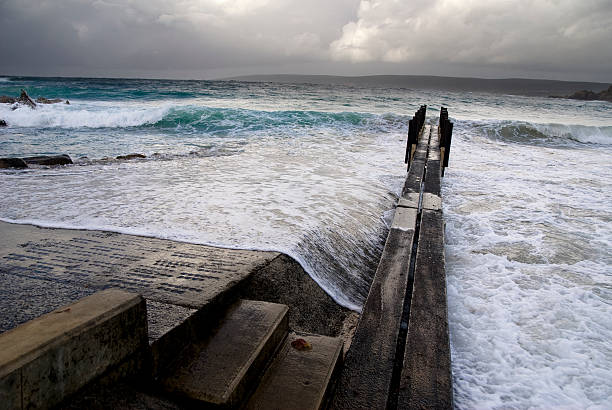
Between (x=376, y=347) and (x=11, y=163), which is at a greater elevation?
(x=11, y=163)

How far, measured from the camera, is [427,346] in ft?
6.25

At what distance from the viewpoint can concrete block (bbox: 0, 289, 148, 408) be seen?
3.26ft

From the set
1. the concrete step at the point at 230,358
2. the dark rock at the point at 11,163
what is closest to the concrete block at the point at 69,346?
the concrete step at the point at 230,358

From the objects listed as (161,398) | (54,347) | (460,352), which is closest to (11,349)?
(54,347)

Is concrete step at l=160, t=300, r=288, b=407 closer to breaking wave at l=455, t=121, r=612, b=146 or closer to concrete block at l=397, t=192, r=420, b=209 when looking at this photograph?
concrete block at l=397, t=192, r=420, b=209

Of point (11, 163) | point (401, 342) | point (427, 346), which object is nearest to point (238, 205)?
point (401, 342)

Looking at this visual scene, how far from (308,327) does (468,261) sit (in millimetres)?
2040

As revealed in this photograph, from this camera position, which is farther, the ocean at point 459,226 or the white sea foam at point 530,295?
the ocean at point 459,226

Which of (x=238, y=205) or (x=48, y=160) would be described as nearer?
(x=238, y=205)

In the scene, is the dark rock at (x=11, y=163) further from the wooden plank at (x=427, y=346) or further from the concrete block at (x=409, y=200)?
the wooden plank at (x=427, y=346)

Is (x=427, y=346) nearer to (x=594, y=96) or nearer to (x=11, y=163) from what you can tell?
(x=11, y=163)

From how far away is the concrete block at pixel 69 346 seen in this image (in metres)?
0.99

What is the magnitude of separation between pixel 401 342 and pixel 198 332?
1.23 metres

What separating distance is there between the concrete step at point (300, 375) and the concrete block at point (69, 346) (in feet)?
1.79
